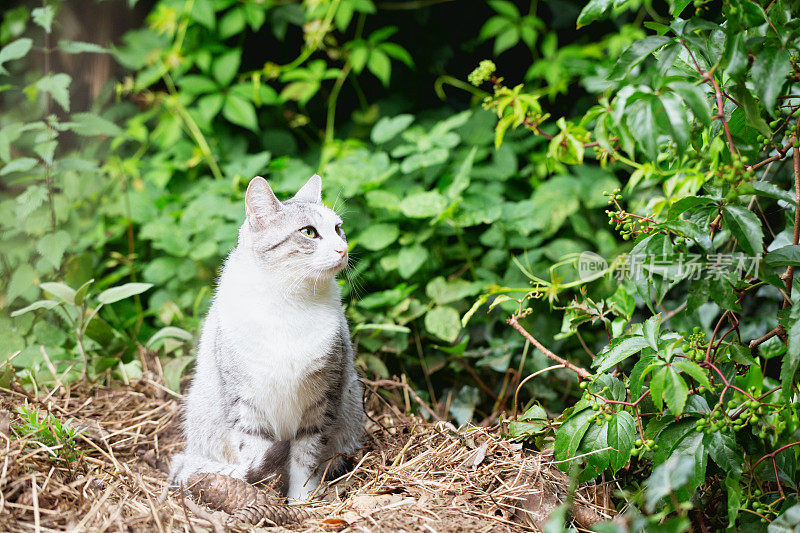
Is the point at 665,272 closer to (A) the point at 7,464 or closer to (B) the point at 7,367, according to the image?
(A) the point at 7,464

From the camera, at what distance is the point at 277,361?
2.22m

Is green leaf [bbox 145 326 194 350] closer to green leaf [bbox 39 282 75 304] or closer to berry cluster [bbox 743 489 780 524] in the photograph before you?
green leaf [bbox 39 282 75 304]

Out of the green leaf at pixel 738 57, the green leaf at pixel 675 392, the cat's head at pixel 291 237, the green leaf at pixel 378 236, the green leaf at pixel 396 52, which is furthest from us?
the green leaf at pixel 396 52

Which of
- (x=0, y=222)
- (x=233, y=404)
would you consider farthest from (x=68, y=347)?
(x=233, y=404)

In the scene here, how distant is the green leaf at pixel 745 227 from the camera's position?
5.29 ft

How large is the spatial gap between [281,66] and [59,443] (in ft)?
9.94

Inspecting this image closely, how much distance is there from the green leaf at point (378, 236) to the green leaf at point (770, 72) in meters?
1.96

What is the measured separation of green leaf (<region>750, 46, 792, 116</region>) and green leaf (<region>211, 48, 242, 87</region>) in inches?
124

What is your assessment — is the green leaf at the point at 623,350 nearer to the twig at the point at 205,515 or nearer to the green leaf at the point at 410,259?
the twig at the point at 205,515

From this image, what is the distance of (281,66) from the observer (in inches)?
171

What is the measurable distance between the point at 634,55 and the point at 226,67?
9.74 feet

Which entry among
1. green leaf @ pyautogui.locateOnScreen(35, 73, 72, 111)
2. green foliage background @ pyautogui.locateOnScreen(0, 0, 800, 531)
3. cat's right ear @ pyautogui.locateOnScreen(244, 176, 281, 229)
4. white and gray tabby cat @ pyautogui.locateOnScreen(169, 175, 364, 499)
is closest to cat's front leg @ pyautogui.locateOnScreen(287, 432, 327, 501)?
white and gray tabby cat @ pyautogui.locateOnScreen(169, 175, 364, 499)

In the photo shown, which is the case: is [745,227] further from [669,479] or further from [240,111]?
[240,111]

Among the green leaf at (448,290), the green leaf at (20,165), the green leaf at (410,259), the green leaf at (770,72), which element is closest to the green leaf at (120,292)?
the green leaf at (20,165)
